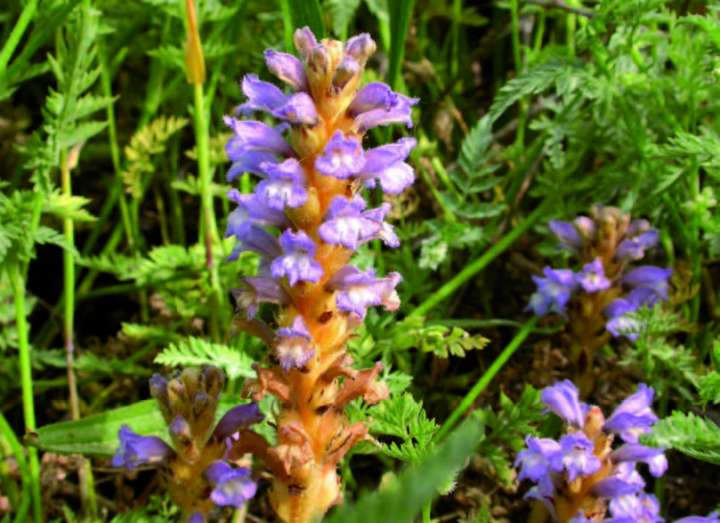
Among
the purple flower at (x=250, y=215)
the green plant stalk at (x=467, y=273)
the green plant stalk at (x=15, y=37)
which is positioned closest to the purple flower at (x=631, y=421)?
the green plant stalk at (x=467, y=273)

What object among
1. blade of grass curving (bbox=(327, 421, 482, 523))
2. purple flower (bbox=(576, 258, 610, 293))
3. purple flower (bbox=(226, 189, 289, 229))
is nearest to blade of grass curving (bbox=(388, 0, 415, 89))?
purple flower (bbox=(576, 258, 610, 293))

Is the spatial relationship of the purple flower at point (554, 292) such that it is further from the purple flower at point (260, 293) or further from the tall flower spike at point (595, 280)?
the purple flower at point (260, 293)

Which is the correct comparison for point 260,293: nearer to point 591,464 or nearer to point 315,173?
point 315,173

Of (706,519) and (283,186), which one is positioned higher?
(283,186)

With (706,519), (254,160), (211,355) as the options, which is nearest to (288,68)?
(254,160)

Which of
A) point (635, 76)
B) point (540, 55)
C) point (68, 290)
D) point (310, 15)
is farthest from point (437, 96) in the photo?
point (68, 290)

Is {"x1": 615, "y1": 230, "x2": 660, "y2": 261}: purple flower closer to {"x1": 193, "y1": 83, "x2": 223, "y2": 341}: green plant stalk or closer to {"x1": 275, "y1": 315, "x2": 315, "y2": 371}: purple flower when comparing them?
{"x1": 193, "y1": 83, "x2": 223, "y2": 341}: green plant stalk

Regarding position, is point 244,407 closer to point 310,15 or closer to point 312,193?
point 312,193
